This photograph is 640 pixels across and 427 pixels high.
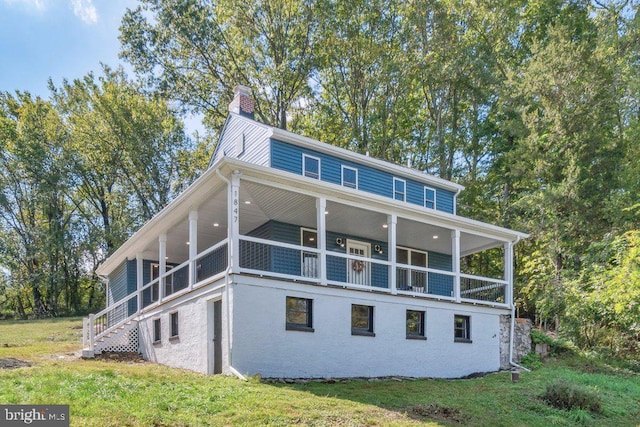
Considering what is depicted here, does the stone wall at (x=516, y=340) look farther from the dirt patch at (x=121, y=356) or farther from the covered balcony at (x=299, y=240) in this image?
the dirt patch at (x=121, y=356)

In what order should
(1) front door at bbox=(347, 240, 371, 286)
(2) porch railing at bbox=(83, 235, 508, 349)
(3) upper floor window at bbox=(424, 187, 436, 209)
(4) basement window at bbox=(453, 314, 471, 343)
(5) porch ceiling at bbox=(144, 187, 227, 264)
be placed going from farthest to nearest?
(3) upper floor window at bbox=(424, 187, 436, 209) < (1) front door at bbox=(347, 240, 371, 286) < (4) basement window at bbox=(453, 314, 471, 343) < (2) porch railing at bbox=(83, 235, 508, 349) < (5) porch ceiling at bbox=(144, 187, 227, 264)

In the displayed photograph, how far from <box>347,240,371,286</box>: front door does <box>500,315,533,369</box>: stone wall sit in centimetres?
475

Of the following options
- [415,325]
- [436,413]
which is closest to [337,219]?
[415,325]

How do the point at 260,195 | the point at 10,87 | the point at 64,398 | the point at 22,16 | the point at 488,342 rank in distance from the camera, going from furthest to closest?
1. the point at 10,87
2. the point at 488,342
3. the point at 260,195
4. the point at 22,16
5. the point at 64,398

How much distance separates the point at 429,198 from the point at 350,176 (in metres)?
4.05

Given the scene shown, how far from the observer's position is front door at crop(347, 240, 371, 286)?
50.7ft

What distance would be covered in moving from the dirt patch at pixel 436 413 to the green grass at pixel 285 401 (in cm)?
2

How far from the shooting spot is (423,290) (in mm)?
16734

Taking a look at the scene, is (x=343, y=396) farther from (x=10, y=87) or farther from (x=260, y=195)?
(x=10, y=87)

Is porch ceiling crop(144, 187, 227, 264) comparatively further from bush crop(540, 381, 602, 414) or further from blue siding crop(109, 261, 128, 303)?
bush crop(540, 381, 602, 414)

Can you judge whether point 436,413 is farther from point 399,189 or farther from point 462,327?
point 399,189

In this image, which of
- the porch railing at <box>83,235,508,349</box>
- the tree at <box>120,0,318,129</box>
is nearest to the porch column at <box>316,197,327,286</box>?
the porch railing at <box>83,235,508,349</box>

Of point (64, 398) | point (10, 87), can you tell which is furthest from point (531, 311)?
point (10, 87)

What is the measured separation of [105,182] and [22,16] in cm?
2467
